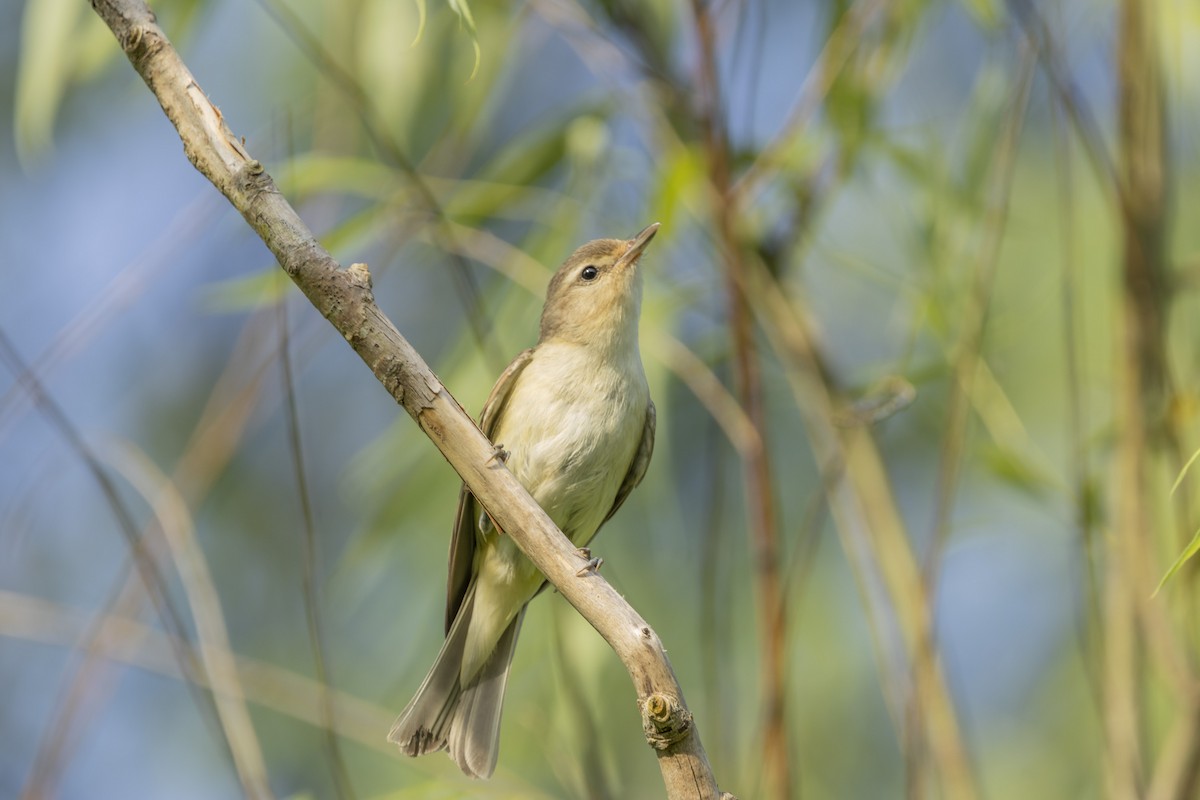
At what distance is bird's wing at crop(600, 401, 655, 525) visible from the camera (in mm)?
3877

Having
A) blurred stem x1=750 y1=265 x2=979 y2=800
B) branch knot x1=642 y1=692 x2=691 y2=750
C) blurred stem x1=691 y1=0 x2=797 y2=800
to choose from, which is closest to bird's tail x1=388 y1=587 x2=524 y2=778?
blurred stem x1=691 y1=0 x2=797 y2=800

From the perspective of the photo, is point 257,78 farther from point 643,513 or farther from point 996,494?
point 996,494

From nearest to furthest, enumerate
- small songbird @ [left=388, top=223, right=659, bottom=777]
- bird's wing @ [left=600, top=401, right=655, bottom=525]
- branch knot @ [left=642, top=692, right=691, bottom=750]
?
branch knot @ [left=642, top=692, right=691, bottom=750] < small songbird @ [left=388, top=223, right=659, bottom=777] < bird's wing @ [left=600, top=401, right=655, bottom=525]

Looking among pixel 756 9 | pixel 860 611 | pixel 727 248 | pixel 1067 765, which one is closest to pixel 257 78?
pixel 756 9

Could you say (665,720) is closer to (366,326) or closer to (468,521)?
(366,326)

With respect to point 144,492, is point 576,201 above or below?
above

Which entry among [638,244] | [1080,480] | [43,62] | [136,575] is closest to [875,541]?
[1080,480]

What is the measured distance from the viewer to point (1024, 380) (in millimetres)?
5207

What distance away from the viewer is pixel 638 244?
3.82 meters

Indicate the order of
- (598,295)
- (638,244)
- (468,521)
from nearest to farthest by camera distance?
(468,521), (638,244), (598,295)

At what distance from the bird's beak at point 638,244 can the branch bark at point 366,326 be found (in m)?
1.70

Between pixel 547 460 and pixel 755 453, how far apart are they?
0.75 meters

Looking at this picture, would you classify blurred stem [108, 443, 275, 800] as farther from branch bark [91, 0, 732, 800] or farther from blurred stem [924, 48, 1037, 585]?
blurred stem [924, 48, 1037, 585]

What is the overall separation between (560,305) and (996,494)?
2.00m
